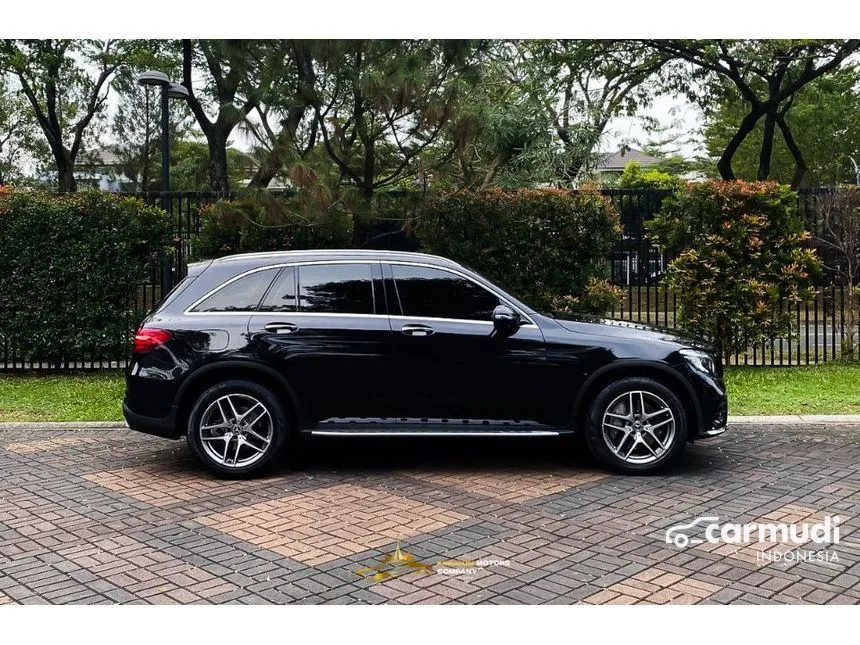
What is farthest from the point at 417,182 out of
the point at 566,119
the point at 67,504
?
the point at 566,119

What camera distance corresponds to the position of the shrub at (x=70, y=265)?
38.8 feet

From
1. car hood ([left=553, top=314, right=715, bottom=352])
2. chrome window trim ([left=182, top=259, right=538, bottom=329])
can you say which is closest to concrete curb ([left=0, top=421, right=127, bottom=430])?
chrome window trim ([left=182, top=259, right=538, bottom=329])

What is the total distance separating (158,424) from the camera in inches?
266

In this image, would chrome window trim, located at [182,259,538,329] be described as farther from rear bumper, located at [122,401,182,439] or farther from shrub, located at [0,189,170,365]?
shrub, located at [0,189,170,365]

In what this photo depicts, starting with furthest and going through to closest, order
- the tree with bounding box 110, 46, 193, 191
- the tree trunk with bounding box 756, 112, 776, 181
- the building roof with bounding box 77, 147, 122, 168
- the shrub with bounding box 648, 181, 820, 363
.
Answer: the building roof with bounding box 77, 147, 122, 168 < the tree with bounding box 110, 46, 193, 191 < the tree trunk with bounding box 756, 112, 776, 181 < the shrub with bounding box 648, 181, 820, 363

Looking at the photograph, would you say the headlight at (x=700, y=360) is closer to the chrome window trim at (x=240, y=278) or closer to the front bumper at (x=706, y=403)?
the front bumper at (x=706, y=403)

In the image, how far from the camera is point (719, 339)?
1182 centimetres

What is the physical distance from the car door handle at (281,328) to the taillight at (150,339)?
765 mm

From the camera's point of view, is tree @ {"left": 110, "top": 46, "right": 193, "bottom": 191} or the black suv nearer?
the black suv

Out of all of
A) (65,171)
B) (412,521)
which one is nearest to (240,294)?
(412,521)

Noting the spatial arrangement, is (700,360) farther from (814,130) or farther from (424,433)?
(814,130)

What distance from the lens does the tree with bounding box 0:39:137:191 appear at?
2384cm

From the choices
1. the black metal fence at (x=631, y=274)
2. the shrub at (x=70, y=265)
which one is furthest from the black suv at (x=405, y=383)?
the shrub at (x=70, y=265)

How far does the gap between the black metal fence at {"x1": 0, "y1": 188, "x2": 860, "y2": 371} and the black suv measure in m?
5.37
